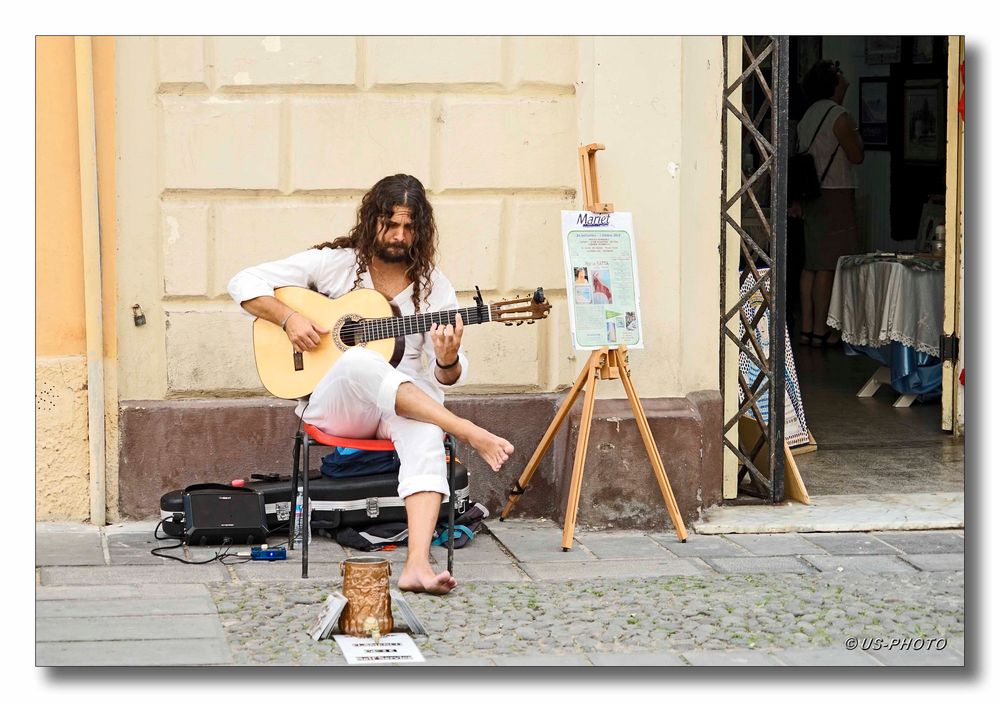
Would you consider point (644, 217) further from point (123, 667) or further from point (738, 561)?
point (123, 667)

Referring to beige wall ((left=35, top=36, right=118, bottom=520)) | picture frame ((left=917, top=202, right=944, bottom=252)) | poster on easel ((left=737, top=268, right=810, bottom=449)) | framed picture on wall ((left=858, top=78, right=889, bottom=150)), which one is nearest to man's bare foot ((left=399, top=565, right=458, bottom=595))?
beige wall ((left=35, top=36, right=118, bottom=520))

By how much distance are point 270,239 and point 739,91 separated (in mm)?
1968

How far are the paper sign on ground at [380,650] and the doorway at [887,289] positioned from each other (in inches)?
107

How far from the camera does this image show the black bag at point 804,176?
1026cm

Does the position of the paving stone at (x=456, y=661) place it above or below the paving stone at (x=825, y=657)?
above

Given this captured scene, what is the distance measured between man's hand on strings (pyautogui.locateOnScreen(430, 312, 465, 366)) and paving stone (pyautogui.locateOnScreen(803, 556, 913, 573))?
1543mm

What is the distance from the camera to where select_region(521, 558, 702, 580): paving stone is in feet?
17.4

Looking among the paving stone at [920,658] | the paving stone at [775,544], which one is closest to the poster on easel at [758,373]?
the paving stone at [775,544]

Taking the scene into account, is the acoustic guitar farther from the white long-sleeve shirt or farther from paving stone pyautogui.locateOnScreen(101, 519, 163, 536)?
paving stone pyautogui.locateOnScreen(101, 519, 163, 536)

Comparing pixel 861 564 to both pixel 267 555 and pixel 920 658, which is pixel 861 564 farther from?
pixel 267 555

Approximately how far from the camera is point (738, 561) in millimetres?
5512

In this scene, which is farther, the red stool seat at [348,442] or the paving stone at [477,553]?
the paving stone at [477,553]

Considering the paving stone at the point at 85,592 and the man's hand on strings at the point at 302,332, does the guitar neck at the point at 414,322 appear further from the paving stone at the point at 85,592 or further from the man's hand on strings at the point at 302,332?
the paving stone at the point at 85,592

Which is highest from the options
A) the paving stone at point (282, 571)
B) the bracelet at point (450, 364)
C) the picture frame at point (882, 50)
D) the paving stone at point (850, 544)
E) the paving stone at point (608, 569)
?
the picture frame at point (882, 50)
